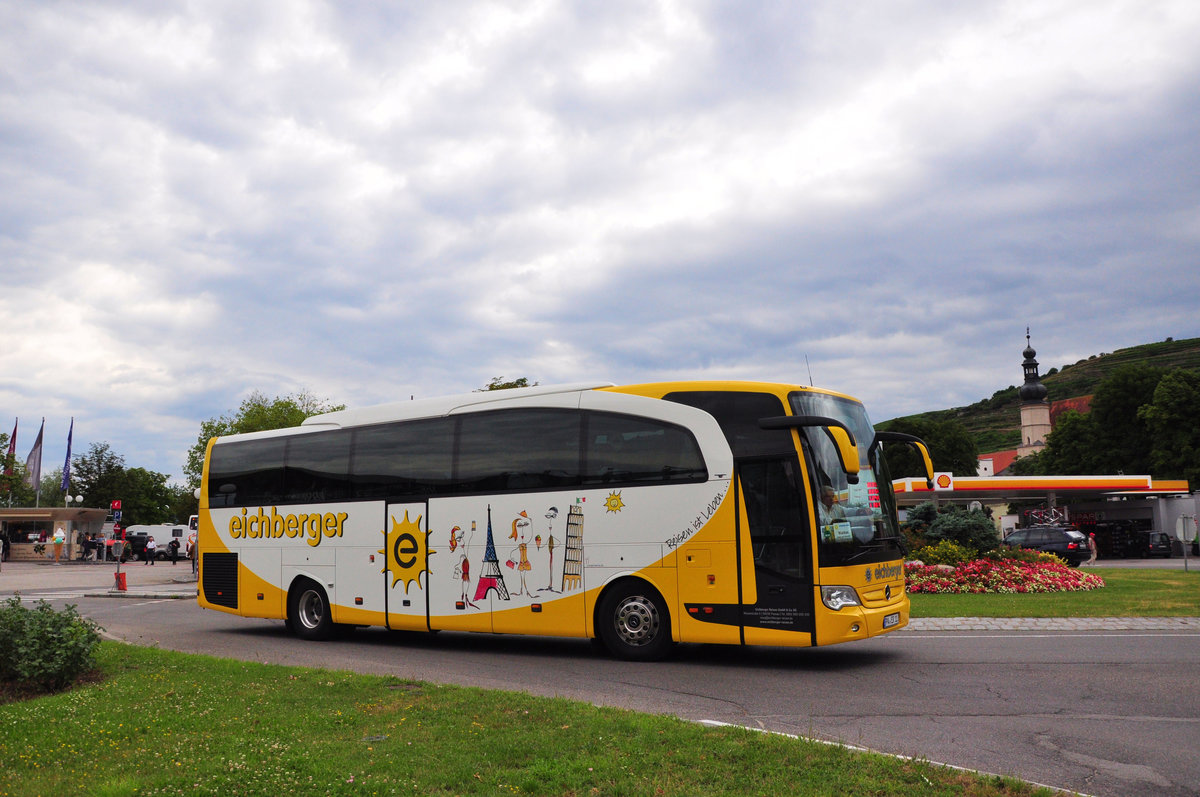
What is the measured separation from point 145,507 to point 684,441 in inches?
4029

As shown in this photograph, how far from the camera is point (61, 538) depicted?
57969 mm

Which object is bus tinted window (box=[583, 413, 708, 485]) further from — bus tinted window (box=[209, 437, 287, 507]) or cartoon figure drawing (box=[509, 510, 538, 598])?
bus tinted window (box=[209, 437, 287, 507])

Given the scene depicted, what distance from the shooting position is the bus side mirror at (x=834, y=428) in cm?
1049

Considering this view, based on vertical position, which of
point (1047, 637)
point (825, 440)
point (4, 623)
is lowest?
point (1047, 637)

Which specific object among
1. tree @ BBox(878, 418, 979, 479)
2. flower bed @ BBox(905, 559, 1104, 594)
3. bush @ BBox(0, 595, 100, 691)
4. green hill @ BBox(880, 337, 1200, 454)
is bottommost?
flower bed @ BBox(905, 559, 1104, 594)

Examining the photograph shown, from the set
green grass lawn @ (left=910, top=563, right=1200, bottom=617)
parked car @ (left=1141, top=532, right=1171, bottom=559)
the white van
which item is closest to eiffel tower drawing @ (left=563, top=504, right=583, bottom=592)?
green grass lawn @ (left=910, top=563, right=1200, bottom=617)

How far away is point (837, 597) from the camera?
10680 millimetres

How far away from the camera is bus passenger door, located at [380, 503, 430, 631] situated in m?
14.0

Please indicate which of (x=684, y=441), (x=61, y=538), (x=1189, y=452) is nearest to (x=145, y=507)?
(x=61, y=538)

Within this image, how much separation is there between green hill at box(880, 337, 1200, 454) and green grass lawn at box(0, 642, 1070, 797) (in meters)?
148

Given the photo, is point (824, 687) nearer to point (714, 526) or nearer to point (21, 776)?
point (714, 526)

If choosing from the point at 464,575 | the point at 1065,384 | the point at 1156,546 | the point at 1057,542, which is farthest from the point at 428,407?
the point at 1065,384

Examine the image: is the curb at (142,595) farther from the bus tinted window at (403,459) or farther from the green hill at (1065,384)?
the green hill at (1065,384)

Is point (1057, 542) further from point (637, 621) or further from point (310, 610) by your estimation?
point (310, 610)
